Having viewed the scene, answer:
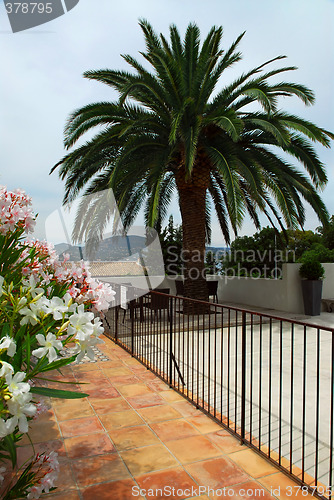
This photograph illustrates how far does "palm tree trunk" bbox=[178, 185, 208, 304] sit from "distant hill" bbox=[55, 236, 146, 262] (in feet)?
7.34

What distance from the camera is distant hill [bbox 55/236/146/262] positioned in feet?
32.0

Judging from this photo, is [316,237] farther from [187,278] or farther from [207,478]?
[207,478]

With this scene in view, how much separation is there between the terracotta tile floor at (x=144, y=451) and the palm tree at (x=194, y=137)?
13.8ft

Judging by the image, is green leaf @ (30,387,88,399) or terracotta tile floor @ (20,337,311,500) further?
terracotta tile floor @ (20,337,311,500)

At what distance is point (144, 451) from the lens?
2646 mm

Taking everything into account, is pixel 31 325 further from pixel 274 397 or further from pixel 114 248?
pixel 114 248

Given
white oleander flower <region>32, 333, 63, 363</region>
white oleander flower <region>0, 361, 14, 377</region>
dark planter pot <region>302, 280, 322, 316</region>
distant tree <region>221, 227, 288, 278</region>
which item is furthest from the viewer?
distant tree <region>221, 227, 288, 278</region>

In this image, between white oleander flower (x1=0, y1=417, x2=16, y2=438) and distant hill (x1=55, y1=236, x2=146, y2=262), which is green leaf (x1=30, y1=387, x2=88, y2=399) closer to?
white oleander flower (x1=0, y1=417, x2=16, y2=438)

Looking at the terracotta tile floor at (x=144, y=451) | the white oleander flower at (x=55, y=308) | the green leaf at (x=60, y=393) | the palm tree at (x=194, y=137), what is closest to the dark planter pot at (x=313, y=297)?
the palm tree at (x=194, y=137)

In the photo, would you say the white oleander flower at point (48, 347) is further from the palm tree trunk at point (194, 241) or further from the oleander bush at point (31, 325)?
the palm tree trunk at point (194, 241)

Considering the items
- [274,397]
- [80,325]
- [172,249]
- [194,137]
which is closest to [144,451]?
[80,325]

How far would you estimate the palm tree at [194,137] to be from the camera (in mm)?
7387

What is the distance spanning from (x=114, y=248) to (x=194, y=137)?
17.9 ft

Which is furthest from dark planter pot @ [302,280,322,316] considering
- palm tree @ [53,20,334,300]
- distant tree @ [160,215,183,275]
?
distant tree @ [160,215,183,275]
